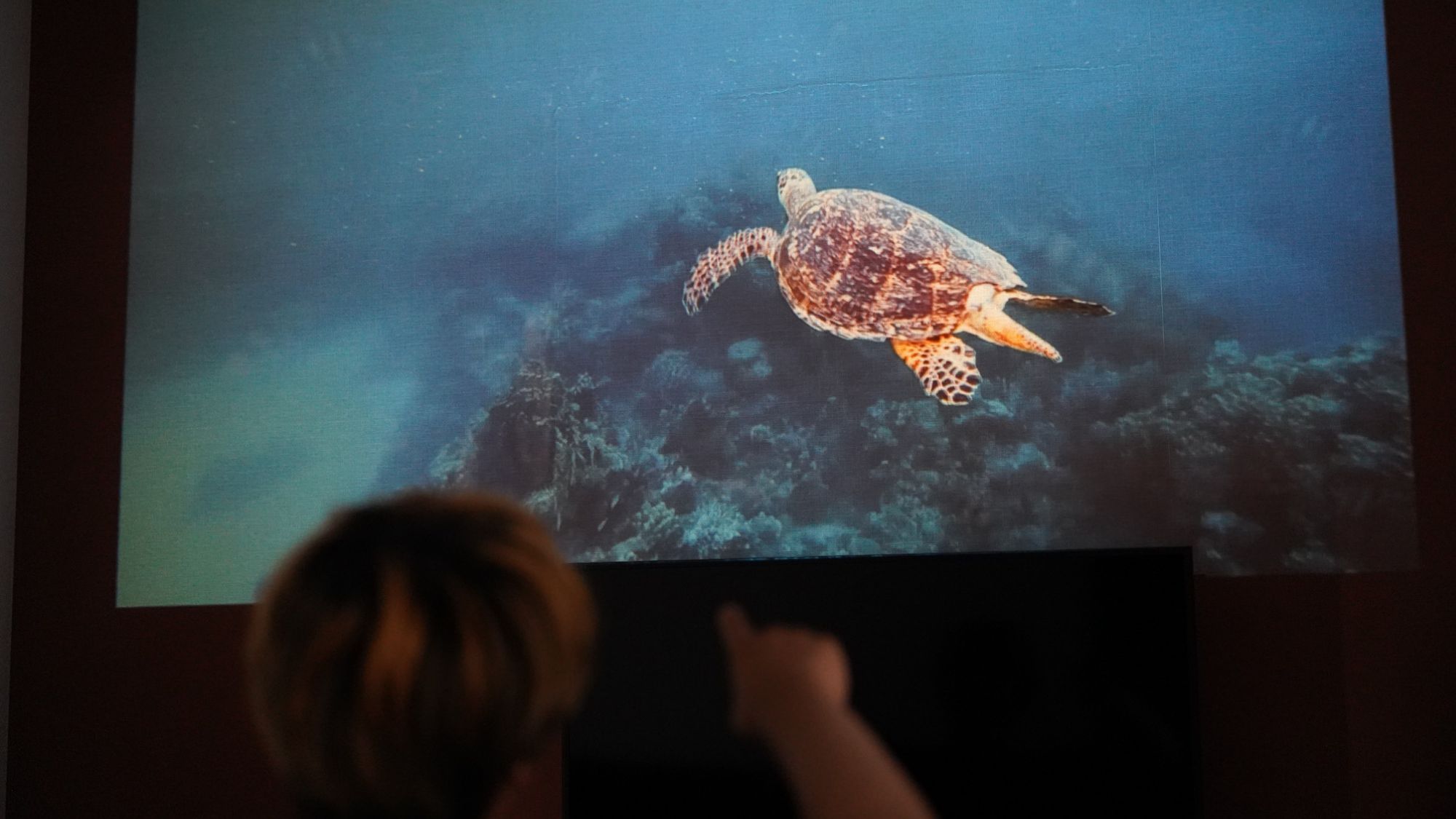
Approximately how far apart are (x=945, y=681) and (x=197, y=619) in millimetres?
2127

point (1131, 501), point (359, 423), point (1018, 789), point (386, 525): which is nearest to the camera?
point (386, 525)

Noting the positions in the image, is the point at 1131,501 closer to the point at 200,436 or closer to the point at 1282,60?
the point at 1282,60

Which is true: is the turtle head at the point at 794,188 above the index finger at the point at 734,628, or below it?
above

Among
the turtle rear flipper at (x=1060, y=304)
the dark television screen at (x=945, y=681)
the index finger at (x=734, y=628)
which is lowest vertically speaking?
the dark television screen at (x=945, y=681)

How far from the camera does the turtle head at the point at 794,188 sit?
134 inches

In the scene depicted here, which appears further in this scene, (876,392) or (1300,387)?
(876,392)

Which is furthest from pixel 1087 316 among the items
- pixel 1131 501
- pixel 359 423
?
pixel 359 423

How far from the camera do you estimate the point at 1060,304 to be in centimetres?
324

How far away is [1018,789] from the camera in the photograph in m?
2.94

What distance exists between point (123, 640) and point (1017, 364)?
2.64 metres

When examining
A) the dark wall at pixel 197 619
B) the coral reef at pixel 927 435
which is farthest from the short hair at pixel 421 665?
the dark wall at pixel 197 619

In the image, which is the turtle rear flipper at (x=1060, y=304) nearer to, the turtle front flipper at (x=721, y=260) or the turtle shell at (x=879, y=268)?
the turtle shell at (x=879, y=268)

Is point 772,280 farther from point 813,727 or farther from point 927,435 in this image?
point 813,727

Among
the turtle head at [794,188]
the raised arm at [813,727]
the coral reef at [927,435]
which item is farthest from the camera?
the turtle head at [794,188]
